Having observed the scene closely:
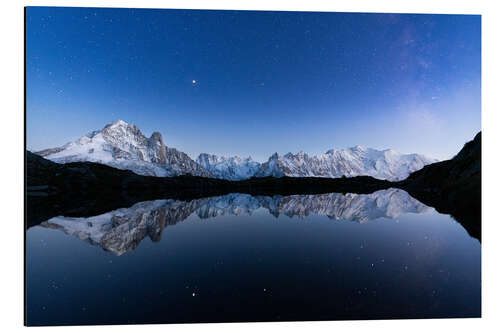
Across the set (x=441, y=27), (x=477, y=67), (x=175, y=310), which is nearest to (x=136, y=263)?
→ (x=175, y=310)

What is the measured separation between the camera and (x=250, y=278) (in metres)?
7.95

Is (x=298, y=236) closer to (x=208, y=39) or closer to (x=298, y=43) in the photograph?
(x=298, y=43)

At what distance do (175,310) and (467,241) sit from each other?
39.3 feet

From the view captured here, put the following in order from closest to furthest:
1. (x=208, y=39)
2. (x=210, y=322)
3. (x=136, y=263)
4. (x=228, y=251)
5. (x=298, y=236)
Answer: (x=210, y=322) → (x=136, y=263) → (x=228, y=251) → (x=208, y=39) → (x=298, y=236)

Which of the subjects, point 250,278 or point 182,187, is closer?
point 250,278

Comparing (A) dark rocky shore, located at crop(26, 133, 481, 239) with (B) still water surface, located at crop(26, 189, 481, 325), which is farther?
(A) dark rocky shore, located at crop(26, 133, 481, 239)

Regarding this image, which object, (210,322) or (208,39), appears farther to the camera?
(208,39)

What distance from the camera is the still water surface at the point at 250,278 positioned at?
6.89 meters

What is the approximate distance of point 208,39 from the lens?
1210 cm

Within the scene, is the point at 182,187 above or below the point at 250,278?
below

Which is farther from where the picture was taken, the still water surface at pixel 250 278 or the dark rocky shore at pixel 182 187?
the dark rocky shore at pixel 182 187

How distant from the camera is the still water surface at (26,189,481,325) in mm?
6895
